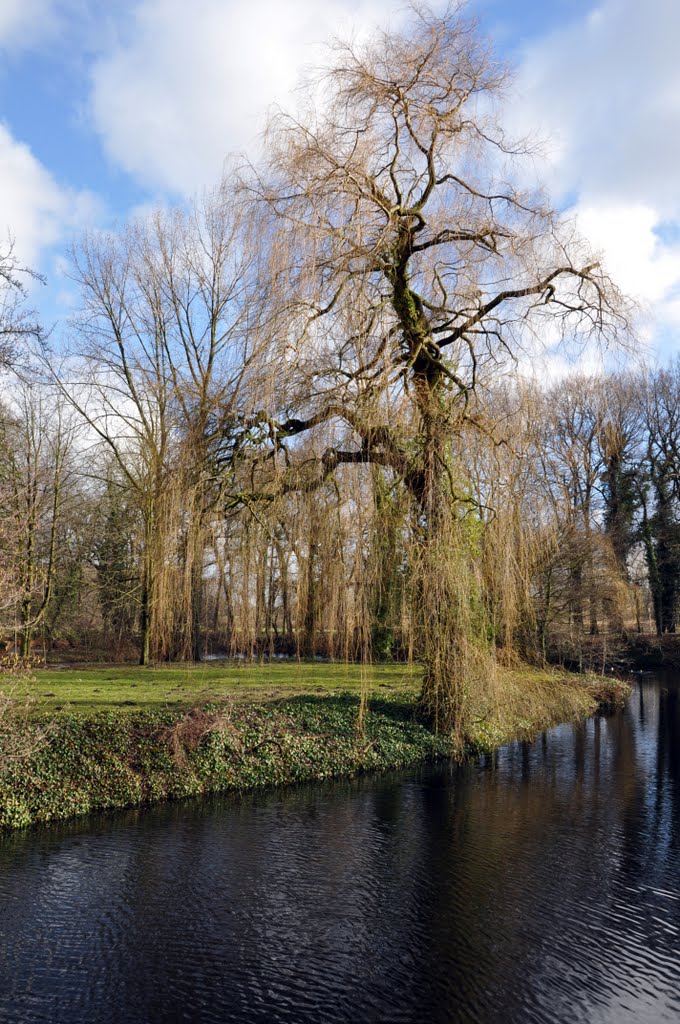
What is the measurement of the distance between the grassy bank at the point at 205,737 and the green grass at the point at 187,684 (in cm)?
6

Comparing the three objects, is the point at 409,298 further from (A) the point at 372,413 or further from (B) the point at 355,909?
(B) the point at 355,909

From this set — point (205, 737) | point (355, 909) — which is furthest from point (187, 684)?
point (355, 909)

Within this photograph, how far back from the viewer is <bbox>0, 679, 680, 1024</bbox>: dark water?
562 cm

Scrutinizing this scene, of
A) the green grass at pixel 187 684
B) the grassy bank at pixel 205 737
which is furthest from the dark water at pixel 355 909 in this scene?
the green grass at pixel 187 684

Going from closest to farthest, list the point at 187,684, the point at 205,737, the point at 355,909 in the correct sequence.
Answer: the point at 355,909 → the point at 205,737 → the point at 187,684

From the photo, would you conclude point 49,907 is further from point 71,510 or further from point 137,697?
point 71,510

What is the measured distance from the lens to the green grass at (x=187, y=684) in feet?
41.6

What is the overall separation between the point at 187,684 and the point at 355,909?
9.17m

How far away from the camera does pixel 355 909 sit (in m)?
7.12

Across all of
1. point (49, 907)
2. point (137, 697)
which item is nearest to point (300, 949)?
point (49, 907)

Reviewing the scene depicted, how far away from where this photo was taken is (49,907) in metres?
7.04

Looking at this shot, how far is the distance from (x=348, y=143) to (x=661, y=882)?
394 inches

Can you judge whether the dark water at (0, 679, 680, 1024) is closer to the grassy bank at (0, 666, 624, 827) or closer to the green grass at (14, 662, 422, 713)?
the grassy bank at (0, 666, 624, 827)

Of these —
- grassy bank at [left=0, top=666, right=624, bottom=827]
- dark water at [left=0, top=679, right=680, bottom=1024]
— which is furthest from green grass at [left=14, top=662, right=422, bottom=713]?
dark water at [left=0, top=679, right=680, bottom=1024]
